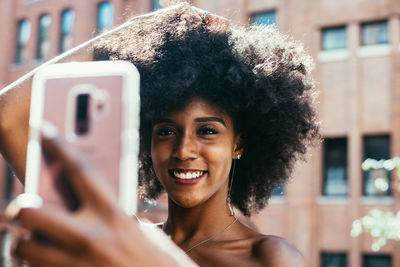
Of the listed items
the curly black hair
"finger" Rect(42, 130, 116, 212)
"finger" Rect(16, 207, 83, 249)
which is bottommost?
"finger" Rect(16, 207, 83, 249)

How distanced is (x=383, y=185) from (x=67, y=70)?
9.06 m

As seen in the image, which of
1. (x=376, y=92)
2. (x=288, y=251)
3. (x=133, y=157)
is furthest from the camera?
(x=376, y=92)

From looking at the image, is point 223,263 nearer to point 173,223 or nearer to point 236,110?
point 173,223

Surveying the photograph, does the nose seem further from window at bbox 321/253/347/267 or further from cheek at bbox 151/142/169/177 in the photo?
window at bbox 321/253/347/267

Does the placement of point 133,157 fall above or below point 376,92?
below

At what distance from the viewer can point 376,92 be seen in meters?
16.8

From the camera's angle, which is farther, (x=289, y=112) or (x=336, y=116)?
(x=336, y=116)

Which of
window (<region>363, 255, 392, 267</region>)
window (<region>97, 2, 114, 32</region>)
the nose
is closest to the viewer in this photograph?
the nose

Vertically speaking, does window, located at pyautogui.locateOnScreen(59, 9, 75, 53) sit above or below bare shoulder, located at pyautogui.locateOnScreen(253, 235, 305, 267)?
above

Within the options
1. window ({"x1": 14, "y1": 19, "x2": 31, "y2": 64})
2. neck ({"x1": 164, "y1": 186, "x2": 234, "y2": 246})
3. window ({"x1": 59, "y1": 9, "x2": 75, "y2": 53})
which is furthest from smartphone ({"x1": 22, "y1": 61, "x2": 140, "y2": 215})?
window ({"x1": 14, "y1": 19, "x2": 31, "y2": 64})

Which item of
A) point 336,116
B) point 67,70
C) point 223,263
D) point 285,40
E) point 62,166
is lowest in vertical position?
point 223,263

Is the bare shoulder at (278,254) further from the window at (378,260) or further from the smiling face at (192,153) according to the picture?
the window at (378,260)

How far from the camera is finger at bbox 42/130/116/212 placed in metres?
0.85

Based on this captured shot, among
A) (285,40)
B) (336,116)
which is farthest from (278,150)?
(336,116)
